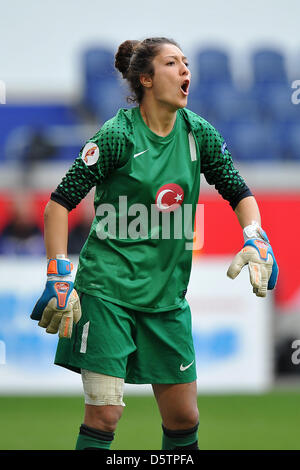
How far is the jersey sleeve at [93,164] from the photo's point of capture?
3.88m

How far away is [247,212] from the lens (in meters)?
4.17

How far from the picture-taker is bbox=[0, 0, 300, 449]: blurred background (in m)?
7.93

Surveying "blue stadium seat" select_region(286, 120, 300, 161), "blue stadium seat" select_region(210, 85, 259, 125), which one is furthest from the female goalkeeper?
"blue stadium seat" select_region(210, 85, 259, 125)

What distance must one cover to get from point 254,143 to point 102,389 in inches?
380

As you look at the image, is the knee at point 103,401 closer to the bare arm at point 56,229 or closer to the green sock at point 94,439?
the green sock at point 94,439

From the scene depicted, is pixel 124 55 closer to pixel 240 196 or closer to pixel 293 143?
pixel 240 196

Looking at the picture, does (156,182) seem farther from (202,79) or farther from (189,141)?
(202,79)

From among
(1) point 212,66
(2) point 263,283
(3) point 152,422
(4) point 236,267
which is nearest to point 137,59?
(4) point 236,267

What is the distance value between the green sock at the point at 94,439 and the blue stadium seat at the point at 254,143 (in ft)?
30.2

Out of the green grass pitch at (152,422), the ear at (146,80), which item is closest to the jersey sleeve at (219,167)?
the ear at (146,80)

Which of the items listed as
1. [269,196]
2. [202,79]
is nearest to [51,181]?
[269,196]

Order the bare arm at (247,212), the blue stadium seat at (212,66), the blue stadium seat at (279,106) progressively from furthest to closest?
1. the blue stadium seat at (212,66)
2. the blue stadium seat at (279,106)
3. the bare arm at (247,212)
